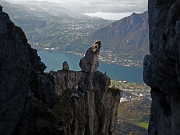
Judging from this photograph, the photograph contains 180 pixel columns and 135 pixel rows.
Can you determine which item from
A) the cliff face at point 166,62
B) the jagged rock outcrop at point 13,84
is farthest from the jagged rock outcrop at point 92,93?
the cliff face at point 166,62

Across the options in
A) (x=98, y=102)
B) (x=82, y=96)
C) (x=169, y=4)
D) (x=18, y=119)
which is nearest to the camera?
(x=169, y=4)

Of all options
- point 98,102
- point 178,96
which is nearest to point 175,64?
point 178,96

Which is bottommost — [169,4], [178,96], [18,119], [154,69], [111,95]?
[111,95]

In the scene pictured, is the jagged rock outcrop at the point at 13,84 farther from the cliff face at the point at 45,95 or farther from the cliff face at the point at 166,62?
the cliff face at the point at 166,62

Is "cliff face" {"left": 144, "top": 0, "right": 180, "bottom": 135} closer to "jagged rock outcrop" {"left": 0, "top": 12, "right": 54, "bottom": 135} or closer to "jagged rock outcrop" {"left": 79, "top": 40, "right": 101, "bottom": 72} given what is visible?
"jagged rock outcrop" {"left": 0, "top": 12, "right": 54, "bottom": 135}

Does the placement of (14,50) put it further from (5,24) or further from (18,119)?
(18,119)

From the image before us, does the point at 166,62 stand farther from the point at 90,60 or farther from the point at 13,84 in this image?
the point at 90,60
